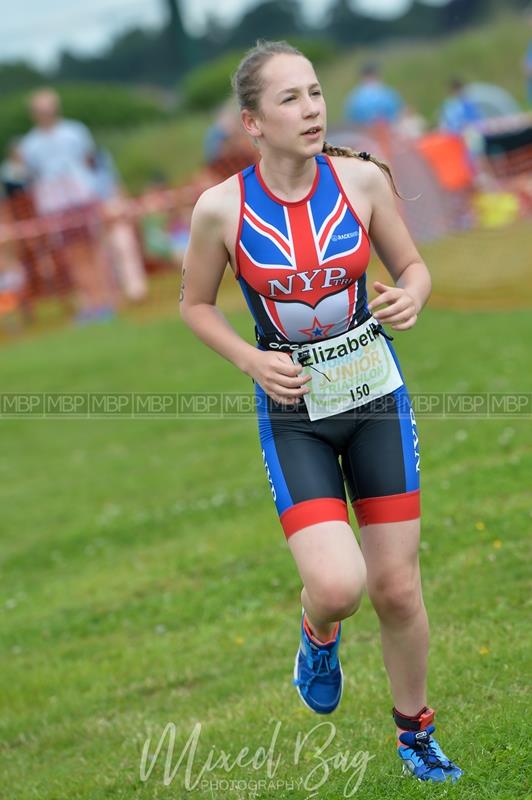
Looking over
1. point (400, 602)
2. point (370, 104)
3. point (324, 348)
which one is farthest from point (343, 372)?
point (370, 104)

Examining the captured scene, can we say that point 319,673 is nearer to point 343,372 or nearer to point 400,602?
point 400,602

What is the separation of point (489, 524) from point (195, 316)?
3.21 m

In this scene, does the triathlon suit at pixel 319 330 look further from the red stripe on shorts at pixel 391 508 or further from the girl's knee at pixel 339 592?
the girl's knee at pixel 339 592

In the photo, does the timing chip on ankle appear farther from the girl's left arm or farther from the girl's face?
the girl's face

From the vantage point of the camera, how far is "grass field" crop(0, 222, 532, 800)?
494cm

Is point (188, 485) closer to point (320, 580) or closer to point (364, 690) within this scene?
point (364, 690)

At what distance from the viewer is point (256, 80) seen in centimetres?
443

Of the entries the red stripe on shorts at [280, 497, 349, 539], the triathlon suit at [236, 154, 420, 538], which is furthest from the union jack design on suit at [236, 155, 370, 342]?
the red stripe on shorts at [280, 497, 349, 539]

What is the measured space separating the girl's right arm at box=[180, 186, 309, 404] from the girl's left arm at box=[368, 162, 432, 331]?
0.41 metres

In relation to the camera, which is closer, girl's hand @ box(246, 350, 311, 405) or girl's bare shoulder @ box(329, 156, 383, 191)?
girl's hand @ box(246, 350, 311, 405)

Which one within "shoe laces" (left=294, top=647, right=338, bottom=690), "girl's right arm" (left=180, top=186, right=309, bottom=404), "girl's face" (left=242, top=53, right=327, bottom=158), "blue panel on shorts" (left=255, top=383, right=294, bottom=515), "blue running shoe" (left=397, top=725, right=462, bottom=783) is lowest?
"blue running shoe" (left=397, top=725, right=462, bottom=783)

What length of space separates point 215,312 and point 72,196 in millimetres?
13577

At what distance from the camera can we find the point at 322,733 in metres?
5.13

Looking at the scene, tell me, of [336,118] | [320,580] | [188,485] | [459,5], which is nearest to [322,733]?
[320,580]
